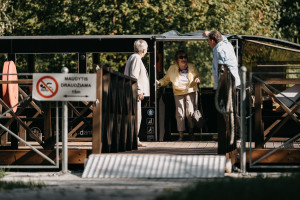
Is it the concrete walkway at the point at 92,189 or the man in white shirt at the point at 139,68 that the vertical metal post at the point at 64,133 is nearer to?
the concrete walkway at the point at 92,189

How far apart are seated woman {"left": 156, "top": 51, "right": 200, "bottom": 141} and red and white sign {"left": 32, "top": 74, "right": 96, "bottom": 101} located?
5.29 m

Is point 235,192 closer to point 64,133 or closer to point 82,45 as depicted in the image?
point 64,133

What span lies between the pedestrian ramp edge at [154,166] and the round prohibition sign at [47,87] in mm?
958

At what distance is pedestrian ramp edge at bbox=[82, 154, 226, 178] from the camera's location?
874 cm

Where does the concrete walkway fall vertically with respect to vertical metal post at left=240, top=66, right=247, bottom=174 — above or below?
below

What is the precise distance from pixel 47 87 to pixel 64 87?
220mm

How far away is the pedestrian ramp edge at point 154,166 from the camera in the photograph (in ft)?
28.7

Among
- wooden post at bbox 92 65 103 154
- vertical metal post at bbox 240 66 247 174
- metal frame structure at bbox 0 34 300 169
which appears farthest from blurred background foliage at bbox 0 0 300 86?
vertical metal post at bbox 240 66 247 174

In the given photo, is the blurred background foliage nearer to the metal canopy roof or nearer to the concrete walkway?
the metal canopy roof

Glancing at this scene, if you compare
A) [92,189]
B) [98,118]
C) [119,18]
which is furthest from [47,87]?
[119,18]

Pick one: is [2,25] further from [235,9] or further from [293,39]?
[293,39]

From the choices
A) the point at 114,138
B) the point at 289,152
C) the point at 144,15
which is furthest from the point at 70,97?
the point at 144,15

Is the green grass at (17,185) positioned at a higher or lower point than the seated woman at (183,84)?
lower

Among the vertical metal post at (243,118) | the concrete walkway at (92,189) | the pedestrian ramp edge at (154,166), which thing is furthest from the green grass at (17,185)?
the vertical metal post at (243,118)
